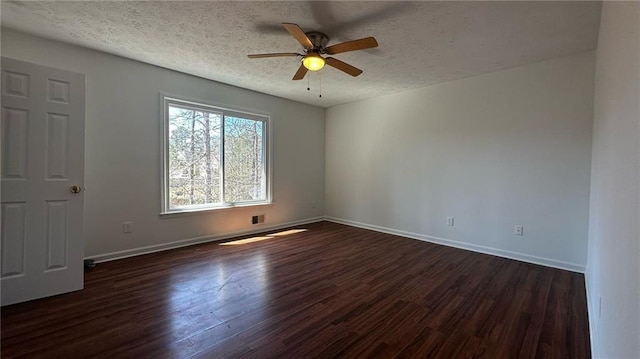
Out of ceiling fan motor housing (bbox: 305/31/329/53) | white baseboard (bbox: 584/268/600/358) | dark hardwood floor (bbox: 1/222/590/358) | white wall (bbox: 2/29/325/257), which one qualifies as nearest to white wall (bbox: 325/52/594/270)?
dark hardwood floor (bbox: 1/222/590/358)

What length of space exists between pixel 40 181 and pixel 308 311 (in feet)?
8.55

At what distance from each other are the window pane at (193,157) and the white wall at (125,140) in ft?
0.70

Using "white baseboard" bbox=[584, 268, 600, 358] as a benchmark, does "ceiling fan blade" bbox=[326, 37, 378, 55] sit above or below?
above

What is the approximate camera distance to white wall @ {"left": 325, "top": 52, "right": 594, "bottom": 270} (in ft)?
10.5

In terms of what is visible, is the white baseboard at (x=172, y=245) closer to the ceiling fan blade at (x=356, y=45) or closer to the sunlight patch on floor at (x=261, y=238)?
the sunlight patch on floor at (x=261, y=238)

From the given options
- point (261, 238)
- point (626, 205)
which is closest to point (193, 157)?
point (261, 238)

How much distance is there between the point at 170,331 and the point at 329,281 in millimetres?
1465

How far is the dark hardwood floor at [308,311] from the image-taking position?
1.79 m

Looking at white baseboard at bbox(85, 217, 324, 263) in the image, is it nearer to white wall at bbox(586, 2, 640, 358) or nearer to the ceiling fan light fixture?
the ceiling fan light fixture

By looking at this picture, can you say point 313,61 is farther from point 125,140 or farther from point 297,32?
point 125,140

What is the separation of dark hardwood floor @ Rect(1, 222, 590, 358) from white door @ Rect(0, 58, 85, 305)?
0.25 meters

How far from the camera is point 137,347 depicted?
5.84ft

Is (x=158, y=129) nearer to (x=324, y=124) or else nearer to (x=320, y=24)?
(x=320, y=24)

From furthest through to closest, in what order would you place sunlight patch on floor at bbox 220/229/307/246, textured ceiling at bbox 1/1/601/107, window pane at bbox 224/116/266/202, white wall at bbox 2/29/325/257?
window pane at bbox 224/116/266/202 → sunlight patch on floor at bbox 220/229/307/246 → white wall at bbox 2/29/325/257 → textured ceiling at bbox 1/1/601/107
